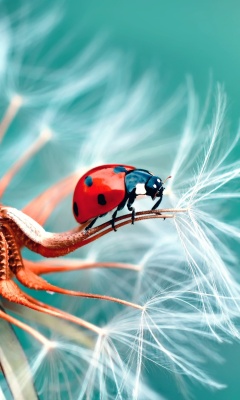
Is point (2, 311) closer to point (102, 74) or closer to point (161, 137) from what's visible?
point (161, 137)

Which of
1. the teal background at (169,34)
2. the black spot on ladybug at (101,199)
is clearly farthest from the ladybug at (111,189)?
the teal background at (169,34)

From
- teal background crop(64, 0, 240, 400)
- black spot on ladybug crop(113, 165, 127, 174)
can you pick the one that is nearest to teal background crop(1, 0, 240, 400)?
teal background crop(64, 0, 240, 400)

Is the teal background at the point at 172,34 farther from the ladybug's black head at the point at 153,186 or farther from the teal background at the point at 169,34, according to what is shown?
the ladybug's black head at the point at 153,186

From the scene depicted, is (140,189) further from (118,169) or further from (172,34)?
(172,34)

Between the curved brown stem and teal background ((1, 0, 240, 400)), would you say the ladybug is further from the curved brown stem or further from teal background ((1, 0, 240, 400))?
teal background ((1, 0, 240, 400))

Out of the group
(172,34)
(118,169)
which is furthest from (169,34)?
(118,169)

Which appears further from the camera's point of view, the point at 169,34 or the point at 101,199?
the point at 169,34
